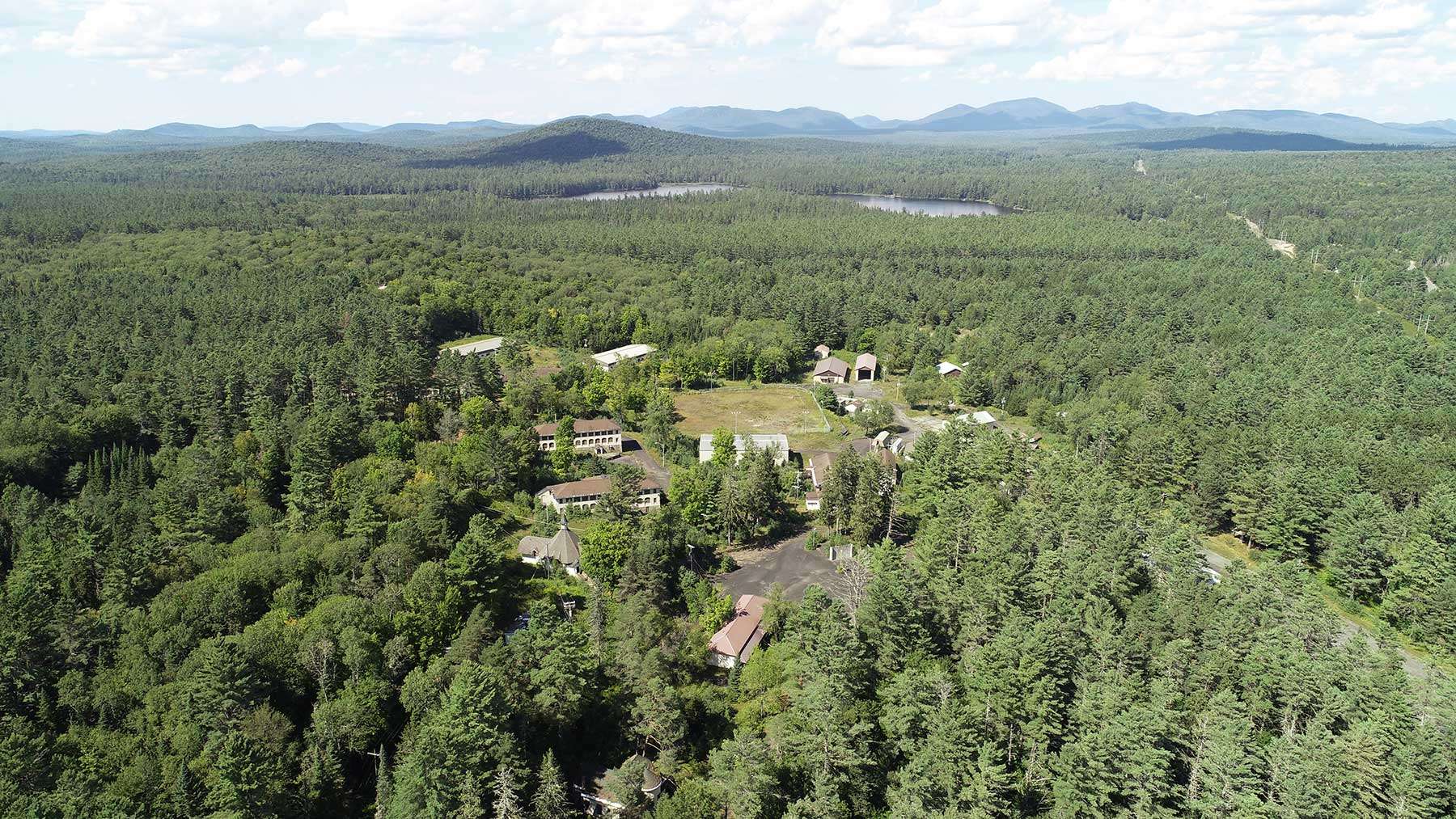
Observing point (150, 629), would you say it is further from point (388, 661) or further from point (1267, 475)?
point (1267, 475)

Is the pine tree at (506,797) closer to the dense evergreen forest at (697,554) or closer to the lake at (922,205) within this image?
the dense evergreen forest at (697,554)

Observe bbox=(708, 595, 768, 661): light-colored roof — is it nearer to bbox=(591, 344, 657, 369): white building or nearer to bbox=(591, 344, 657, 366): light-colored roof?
bbox=(591, 344, 657, 369): white building

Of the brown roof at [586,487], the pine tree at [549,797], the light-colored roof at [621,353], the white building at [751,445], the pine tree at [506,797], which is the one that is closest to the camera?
the pine tree at [506,797]

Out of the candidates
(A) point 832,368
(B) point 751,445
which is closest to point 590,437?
(B) point 751,445

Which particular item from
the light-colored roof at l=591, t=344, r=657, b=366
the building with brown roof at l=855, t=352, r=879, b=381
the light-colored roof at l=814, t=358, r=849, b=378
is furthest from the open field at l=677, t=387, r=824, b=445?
the light-colored roof at l=591, t=344, r=657, b=366

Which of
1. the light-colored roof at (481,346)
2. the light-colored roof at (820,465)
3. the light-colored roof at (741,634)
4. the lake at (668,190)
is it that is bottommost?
the light-colored roof at (741,634)

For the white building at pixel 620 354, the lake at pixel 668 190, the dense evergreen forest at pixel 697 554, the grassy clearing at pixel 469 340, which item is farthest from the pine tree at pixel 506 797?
A: the lake at pixel 668 190
